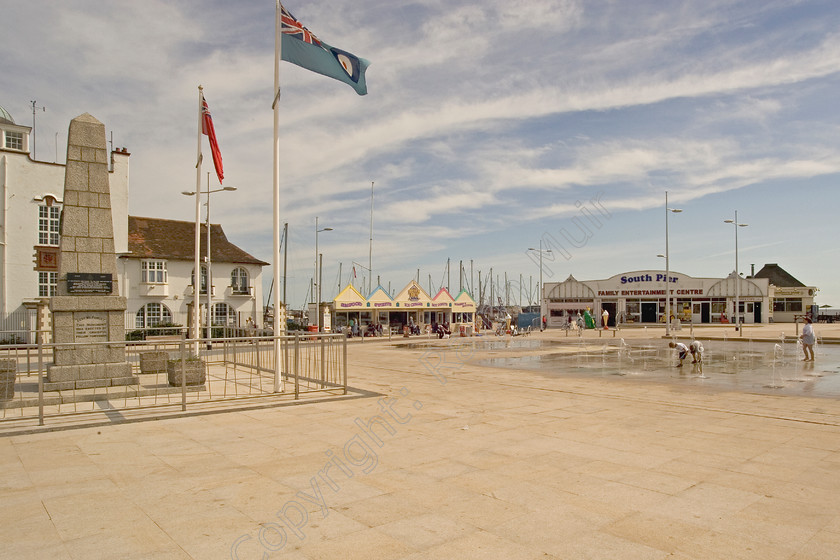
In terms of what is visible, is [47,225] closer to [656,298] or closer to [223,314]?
[223,314]

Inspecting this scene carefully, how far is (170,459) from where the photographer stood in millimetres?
7473

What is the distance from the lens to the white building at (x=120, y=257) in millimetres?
37500

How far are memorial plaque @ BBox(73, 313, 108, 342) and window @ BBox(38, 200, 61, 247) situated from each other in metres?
30.7

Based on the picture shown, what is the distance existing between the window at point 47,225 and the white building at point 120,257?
57 mm

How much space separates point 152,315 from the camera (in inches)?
1703

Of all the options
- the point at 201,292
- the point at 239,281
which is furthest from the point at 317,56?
the point at 239,281

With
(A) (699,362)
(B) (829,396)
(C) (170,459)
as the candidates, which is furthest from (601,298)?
(C) (170,459)

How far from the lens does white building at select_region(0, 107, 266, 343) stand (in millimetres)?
37500

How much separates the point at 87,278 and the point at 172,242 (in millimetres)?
34927

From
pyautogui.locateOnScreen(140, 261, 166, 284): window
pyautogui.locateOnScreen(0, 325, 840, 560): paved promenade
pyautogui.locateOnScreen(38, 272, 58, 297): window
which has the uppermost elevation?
pyautogui.locateOnScreen(140, 261, 166, 284): window

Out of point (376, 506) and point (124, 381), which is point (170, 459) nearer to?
point (376, 506)

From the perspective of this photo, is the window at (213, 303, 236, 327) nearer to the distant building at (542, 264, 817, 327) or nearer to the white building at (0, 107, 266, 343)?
the white building at (0, 107, 266, 343)

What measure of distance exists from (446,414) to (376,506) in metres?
5.03

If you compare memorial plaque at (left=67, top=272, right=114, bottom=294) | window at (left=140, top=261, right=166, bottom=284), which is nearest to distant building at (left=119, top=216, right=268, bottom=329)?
window at (left=140, top=261, right=166, bottom=284)
